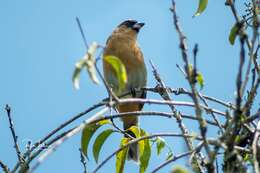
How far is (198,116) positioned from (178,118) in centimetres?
51

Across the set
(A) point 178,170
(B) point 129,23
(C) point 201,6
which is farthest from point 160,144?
(B) point 129,23

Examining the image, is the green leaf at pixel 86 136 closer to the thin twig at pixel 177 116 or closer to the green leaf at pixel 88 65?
the thin twig at pixel 177 116

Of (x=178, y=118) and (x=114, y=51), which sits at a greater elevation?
(x=178, y=118)

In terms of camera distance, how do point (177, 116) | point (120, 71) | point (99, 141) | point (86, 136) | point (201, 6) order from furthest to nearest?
Result: 1. point (99, 141)
2. point (86, 136)
3. point (201, 6)
4. point (177, 116)
5. point (120, 71)

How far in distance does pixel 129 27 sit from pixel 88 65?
6.08m

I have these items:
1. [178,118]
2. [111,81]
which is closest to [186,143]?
[178,118]

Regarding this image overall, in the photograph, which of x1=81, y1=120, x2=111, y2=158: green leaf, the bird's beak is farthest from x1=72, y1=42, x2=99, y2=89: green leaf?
the bird's beak

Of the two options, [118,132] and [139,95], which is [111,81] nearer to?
[139,95]

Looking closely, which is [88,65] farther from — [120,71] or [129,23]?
[129,23]

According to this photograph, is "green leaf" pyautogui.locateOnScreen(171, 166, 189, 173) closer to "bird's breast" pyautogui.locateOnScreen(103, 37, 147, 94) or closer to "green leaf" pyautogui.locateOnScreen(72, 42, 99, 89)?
"green leaf" pyautogui.locateOnScreen(72, 42, 99, 89)

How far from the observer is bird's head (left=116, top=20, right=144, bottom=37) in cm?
749

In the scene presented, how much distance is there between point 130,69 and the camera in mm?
6535

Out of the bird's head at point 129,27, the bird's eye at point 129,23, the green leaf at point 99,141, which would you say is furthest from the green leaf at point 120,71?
the bird's eye at point 129,23

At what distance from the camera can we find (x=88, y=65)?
1734 millimetres
